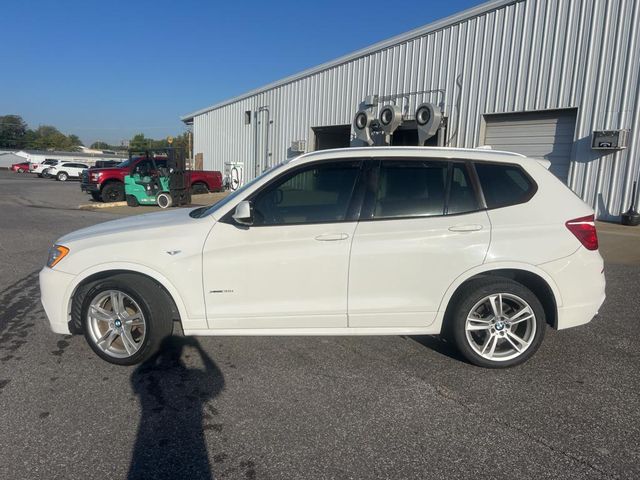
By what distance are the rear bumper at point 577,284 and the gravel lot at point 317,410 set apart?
448 mm

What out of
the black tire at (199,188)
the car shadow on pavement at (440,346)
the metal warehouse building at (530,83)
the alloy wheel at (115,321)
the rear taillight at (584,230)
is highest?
the metal warehouse building at (530,83)

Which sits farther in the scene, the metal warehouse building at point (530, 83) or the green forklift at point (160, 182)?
the green forklift at point (160, 182)

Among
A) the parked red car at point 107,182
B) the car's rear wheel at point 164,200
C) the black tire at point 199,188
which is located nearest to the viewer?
the car's rear wheel at point 164,200

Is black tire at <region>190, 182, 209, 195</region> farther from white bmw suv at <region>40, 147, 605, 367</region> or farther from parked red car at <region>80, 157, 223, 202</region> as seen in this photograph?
white bmw suv at <region>40, 147, 605, 367</region>

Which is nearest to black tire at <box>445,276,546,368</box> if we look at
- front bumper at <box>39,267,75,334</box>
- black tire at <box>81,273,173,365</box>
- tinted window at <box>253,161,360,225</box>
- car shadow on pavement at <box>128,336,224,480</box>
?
tinted window at <box>253,161,360,225</box>

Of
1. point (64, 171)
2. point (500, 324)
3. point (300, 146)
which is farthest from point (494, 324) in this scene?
point (64, 171)

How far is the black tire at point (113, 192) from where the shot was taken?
18.6 meters

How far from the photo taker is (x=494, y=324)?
148 inches

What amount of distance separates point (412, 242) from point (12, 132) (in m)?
138

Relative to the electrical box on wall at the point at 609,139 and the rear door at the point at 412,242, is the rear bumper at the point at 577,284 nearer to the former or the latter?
the rear door at the point at 412,242

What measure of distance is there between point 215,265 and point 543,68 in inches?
477

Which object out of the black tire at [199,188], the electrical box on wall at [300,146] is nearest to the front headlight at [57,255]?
the electrical box on wall at [300,146]

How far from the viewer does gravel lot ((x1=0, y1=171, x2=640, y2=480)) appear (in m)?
2.59

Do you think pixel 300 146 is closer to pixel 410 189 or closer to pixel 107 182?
pixel 107 182
